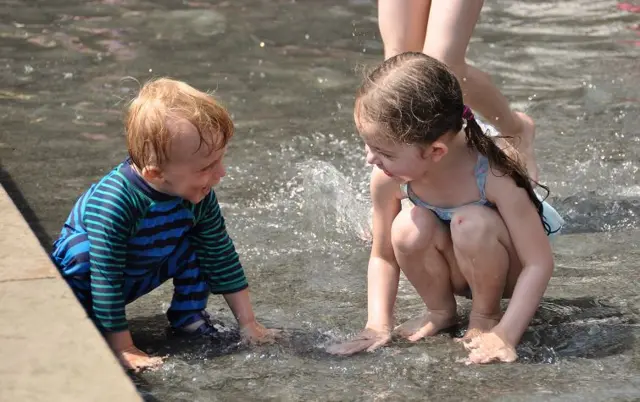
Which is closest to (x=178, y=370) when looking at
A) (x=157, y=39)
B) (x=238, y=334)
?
(x=238, y=334)

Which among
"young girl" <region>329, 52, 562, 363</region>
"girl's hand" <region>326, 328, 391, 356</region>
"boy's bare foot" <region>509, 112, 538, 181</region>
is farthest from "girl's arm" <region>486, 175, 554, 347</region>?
"boy's bare foot" <region>509, 112, 538, 181</region>

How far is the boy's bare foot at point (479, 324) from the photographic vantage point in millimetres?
3574

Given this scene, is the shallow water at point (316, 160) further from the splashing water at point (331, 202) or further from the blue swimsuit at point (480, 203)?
the blue swimsuit at point (480, 203)

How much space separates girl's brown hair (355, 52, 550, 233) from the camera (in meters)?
3.32

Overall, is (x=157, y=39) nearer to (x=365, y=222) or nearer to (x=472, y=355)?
(x=365, y=222)

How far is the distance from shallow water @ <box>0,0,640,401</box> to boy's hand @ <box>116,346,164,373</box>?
0.05 meters

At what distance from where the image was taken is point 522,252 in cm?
347

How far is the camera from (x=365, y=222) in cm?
482

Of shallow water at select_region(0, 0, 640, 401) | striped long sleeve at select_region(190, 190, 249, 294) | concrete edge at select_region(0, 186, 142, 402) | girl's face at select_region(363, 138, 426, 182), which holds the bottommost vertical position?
shallow water at select_region(0, 0, 640, 401)

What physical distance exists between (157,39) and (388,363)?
483 centimetres

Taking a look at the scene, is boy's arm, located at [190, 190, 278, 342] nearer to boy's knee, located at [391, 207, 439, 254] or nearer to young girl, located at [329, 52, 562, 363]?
young girl, located at [329, 52, 562, 363]

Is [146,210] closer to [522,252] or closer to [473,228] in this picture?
[473,228]

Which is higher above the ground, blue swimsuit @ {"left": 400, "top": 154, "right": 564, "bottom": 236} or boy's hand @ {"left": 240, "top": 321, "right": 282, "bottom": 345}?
blue swimsuit @ {"left": 400, "top": 154, "right": 564, "bottom": 236}

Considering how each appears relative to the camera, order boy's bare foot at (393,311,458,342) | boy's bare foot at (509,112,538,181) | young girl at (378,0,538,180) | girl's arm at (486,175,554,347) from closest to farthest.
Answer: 1. girl's arm at (486,175,554,347)
2. boy's bare foot at (393,311,458,342)
3. young girl at (378,0,538,180)
4. boy's bare foot at (509,112,538,181)
